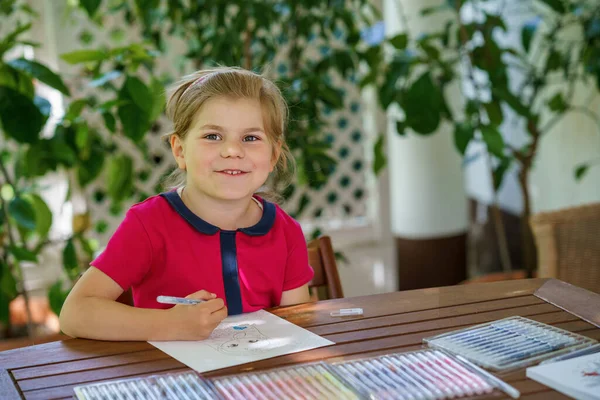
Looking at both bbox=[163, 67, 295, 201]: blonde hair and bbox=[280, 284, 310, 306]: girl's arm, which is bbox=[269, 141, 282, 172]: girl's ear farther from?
bbox=[280, 284, 310, 306]: girl's arm

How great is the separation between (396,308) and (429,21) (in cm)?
266

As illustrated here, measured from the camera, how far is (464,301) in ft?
4.82

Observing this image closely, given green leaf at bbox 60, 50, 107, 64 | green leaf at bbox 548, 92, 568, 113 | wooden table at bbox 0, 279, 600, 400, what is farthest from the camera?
green leaf at bbox 548, 92, 568, 113

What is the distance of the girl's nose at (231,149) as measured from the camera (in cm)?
154

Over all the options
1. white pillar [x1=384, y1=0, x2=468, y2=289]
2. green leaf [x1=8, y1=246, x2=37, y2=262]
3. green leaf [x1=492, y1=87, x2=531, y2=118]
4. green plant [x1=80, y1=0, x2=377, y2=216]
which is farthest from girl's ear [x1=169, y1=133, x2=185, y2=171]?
white pillar [x1=384, y1=0, x2=468, y2=289]

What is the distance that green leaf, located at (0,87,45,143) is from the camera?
2084 millimetres

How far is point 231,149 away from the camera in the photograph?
5.07 feet

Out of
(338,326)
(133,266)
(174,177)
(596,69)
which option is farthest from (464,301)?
(596,69)

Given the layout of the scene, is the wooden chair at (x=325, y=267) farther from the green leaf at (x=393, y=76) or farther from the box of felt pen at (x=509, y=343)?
the green leaf at (x=393, y=76)

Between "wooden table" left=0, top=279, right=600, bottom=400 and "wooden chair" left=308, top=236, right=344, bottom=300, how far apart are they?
24cm

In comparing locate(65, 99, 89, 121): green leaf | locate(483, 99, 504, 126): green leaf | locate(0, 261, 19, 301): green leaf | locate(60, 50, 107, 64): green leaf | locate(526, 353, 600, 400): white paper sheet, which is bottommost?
locate(0, 261, 19, 301): green leaf

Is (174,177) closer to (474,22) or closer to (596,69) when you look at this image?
(474,22)

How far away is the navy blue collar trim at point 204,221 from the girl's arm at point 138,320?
0.81ft

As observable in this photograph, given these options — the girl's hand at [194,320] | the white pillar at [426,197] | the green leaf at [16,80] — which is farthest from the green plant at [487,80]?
the girl's hand at [194,320]
